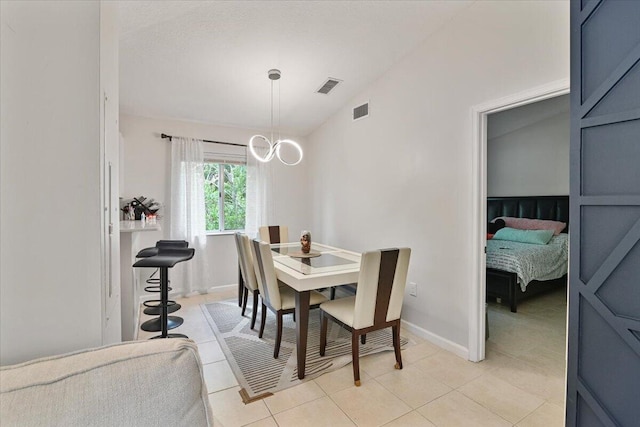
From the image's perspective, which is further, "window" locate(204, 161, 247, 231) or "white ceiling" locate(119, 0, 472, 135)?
"window" locate(204, 161, 247, 231)

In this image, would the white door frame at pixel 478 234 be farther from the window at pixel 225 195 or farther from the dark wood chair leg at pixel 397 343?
the window at pixel 225 195

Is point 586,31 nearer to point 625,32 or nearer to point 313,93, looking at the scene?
point 625,32

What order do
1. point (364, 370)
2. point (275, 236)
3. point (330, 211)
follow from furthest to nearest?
point (330, 211)
point (275, 236)
point (364, 370)

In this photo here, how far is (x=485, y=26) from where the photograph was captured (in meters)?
2.35

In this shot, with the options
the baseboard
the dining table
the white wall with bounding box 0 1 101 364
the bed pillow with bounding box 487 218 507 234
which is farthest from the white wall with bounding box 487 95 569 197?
the white wall with bounding box 0 1 101 364

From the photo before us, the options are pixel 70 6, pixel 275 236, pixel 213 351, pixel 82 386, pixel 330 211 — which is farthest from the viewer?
pixel 330 211

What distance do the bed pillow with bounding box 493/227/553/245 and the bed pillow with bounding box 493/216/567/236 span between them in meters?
0.29

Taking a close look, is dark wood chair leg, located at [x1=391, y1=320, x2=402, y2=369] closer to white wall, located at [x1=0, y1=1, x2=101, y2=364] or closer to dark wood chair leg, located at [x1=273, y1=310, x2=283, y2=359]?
dark wood chair leg, located at [x1=273, y1=310, x2=283, y2=359]

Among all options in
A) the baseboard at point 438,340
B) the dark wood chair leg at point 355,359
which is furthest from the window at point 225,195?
the dark wood chair leg at point 355,359

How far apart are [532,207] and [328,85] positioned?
404 cm

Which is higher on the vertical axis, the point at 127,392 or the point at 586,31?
the point at 586,31

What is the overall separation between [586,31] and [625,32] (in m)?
0.16

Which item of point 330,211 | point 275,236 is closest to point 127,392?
point 275,236

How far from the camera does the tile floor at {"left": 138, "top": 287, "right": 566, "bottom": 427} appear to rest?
5.85ft
